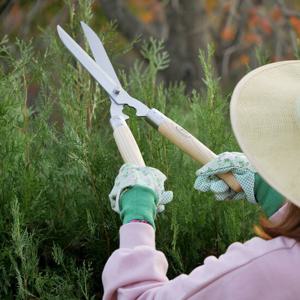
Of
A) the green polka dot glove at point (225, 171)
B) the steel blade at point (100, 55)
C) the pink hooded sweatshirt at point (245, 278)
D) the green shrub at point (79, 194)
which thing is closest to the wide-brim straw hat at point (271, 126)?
the pink hooded sweatshirt at point (245, 278)

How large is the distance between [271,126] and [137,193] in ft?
1.33

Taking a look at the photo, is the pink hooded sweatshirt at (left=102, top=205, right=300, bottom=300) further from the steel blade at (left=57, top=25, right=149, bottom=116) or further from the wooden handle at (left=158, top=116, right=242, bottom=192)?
the steel blade at (left=57, top=25, right=149, bottom=116)

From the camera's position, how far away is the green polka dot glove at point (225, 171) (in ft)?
7.98

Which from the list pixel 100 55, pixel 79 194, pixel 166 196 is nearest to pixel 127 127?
pixel 166 196

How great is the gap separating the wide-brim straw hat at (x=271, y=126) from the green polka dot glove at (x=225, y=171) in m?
0.31

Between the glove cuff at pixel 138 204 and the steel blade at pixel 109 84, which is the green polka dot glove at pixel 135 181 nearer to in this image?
the glove cuff at pixel 138 204

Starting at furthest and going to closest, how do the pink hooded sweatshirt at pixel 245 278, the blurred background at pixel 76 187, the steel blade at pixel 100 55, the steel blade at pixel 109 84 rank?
the blurred background at pixel 76 187
the steel blade at pixel 100 55
the steel blade at pixel 109 84
the pink hooded sweatshirt at pixel 245 278

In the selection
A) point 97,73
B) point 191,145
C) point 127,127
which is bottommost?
point 191,145

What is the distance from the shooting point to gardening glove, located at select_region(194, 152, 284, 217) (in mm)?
2436

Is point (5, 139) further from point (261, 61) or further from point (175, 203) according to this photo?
point (261, 61)

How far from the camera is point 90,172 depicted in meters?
3.02

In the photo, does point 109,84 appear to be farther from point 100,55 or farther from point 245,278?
point 245,278

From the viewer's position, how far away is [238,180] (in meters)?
2.47

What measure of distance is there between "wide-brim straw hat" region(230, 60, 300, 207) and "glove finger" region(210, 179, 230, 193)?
0.37m
